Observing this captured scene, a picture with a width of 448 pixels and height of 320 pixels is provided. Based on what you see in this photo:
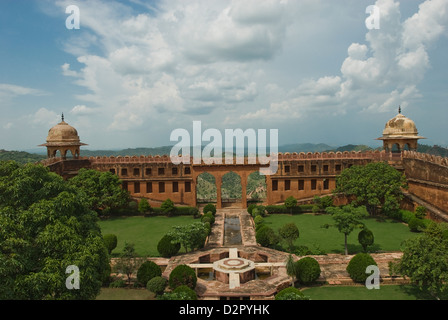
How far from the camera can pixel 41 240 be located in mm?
10523

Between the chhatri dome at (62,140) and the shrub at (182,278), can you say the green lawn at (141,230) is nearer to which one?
the shrub at (182,278)

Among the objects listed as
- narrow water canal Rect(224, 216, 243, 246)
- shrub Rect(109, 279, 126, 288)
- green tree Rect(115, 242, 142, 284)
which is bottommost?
shrub Rect(109, 279, 126, 288)

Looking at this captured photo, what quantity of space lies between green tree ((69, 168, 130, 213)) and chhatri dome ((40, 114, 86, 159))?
16.5ft

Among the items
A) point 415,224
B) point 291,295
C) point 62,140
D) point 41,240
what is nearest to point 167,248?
point 291,295

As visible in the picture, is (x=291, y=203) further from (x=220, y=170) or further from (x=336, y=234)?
(x=220, y=170)

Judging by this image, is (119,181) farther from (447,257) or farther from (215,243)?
(447,257)

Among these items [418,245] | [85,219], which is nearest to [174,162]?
[85,219]

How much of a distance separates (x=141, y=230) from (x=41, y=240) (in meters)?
15.9

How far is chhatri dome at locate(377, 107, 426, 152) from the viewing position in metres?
34.2

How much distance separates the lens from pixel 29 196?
1171 cm

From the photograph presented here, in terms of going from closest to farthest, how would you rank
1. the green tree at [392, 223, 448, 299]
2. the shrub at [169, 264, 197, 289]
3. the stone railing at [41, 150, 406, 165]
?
the green tree at [392, 223, 448, 299], the shrub at [169, 264, 197, 289], the stone railing at [41, 150, 406, 165]

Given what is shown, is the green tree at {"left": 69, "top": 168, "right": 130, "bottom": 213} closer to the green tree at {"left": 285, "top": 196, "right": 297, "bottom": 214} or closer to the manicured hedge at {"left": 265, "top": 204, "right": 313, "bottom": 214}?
the manicured hedge at {"left": 265, "top": 204, "right": 313, "bottom": 214}

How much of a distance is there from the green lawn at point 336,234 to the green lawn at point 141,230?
8.14 meters

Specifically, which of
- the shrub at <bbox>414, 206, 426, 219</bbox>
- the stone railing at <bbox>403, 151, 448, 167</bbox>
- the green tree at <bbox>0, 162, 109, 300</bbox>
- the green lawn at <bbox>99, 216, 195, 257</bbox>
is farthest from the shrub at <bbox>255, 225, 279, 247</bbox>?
the stone railing at <bbox>403, 151, 448, 167</bbox>
